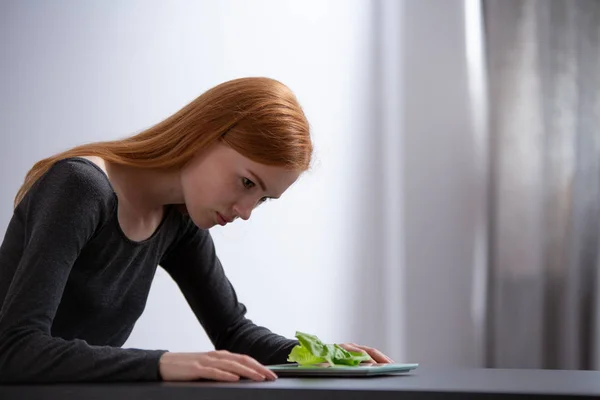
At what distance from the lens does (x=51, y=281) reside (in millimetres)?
1095

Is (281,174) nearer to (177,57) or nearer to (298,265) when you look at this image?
(177,57)

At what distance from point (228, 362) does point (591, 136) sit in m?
1.96

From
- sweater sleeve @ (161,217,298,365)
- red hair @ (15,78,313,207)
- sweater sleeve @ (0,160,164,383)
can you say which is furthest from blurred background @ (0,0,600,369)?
sweater sleeve @ (0,160,164,383)

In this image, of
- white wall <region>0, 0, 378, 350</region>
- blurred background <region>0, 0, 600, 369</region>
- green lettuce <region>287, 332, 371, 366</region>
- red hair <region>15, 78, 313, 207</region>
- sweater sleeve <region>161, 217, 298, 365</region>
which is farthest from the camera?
blurred background <region>0, 0, 600, 369</region>

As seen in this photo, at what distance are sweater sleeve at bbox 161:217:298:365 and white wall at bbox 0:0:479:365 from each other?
1.89 ft

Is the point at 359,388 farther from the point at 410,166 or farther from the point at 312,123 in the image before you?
the point at 410,166

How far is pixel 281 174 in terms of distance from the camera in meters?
1.31

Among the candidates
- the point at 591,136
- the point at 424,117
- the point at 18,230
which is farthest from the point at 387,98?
the point at 18,230

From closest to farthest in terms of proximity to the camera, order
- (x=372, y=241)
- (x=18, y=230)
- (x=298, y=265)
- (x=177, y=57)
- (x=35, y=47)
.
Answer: (x=18, y=230) < (x=35, y=47) < (x=177, y=57) < (x=298, y=265) < (x=372, y=241)

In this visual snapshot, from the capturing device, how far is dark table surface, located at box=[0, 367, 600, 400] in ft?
2.67

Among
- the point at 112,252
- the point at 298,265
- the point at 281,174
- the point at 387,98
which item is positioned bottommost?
the point at 298,265

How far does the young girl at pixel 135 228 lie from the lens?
3.43ft

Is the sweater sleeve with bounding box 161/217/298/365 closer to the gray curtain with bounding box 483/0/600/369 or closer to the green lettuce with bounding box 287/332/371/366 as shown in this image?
the green lettuce with bounding box 287/332/371/366

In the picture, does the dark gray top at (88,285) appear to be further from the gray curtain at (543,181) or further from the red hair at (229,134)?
the gray curtain at (543,181)
